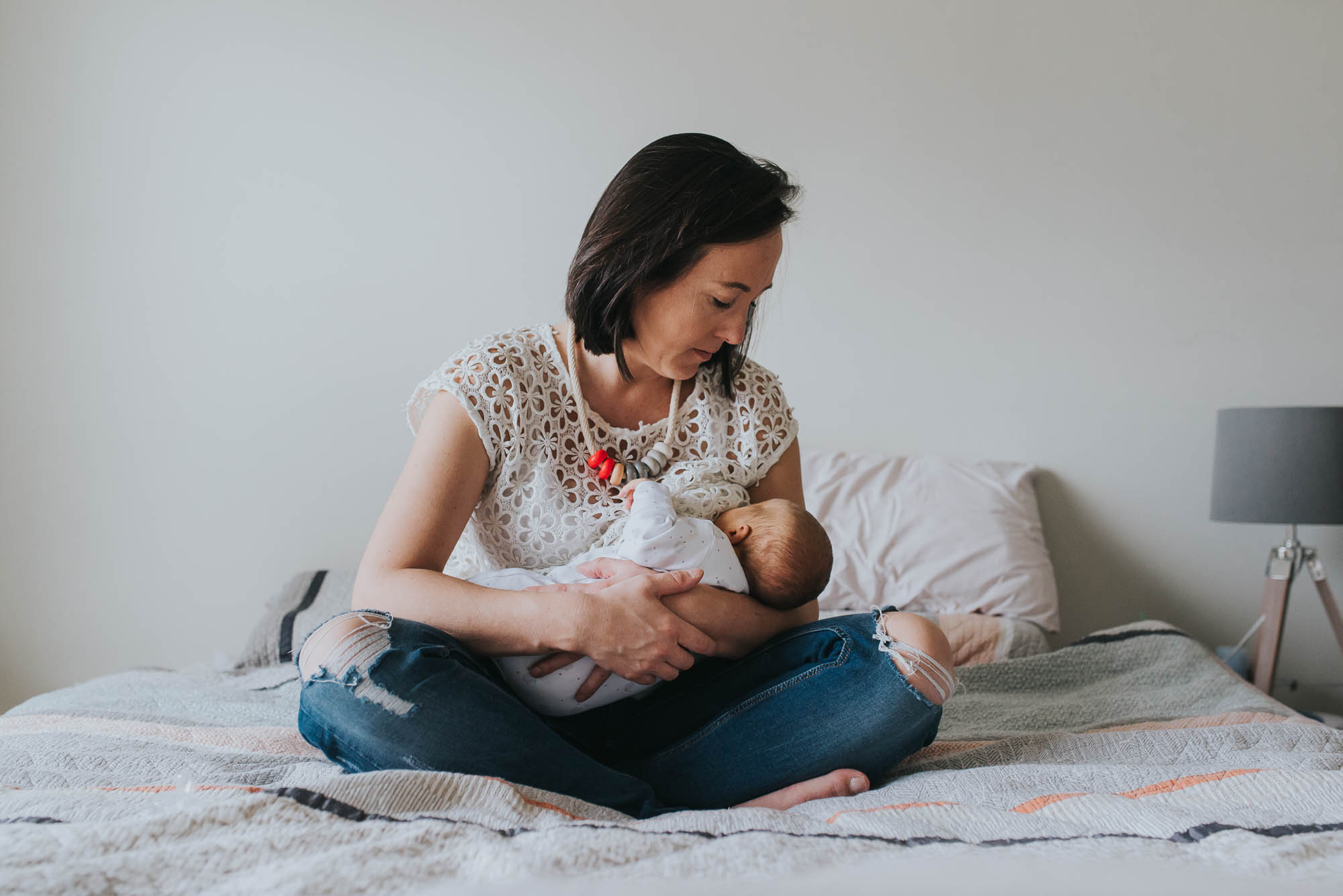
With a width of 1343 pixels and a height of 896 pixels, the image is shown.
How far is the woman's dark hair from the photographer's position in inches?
47.7

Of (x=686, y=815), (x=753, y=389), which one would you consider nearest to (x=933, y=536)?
(x=753, y=389)

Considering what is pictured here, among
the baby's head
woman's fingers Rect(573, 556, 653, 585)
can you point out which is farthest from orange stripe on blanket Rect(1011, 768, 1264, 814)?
woman's fingers Rect(573, 556, 653, 585)

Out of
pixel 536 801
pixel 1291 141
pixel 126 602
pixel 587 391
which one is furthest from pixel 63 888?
pixel 1291 141

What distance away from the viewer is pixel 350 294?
2521 millimetres

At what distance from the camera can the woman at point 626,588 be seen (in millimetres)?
938

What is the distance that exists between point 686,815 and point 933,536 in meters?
1.45

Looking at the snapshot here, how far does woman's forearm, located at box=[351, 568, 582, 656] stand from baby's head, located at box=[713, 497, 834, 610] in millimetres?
263

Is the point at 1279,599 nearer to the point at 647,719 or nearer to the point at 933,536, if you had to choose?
the point at 933,536

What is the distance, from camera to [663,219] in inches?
47.7

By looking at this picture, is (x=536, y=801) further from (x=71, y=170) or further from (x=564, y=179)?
(x=71, y=170)

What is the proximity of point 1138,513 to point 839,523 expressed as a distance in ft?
2.85

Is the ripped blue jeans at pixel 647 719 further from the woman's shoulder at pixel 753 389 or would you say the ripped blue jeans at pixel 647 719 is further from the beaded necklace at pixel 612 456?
the woman's shoulder at pixel 753 389

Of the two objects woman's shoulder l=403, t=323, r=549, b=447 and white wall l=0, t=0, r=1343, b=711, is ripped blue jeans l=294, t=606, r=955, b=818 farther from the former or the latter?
white wall l=0, t=0, r=1343, b=711

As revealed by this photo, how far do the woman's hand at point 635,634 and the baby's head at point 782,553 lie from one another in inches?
4.2
